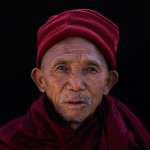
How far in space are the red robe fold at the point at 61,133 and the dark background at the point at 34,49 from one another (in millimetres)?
587

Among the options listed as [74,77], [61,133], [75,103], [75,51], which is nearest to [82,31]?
Result: [75,51]

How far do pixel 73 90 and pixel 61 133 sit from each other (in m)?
0.23

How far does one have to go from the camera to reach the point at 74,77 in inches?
80.3

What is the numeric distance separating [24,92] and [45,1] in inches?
25.0

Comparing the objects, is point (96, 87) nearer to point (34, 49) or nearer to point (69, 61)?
point (69, 61)

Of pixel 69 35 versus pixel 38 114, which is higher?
pixel 69 35

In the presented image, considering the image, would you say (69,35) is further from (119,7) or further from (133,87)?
(133,87)

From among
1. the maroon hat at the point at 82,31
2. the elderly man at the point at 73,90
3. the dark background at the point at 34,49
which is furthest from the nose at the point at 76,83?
the dark background at the point at 34,49

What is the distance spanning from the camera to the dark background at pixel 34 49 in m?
2.70

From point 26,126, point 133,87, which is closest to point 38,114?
point 26,126

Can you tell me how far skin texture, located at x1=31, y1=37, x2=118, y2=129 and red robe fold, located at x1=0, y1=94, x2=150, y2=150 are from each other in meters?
0.07

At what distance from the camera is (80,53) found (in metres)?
2.05

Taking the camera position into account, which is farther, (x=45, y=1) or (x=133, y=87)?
(x=133, y=87)

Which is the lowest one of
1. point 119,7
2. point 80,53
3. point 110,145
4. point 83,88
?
point 110,145
